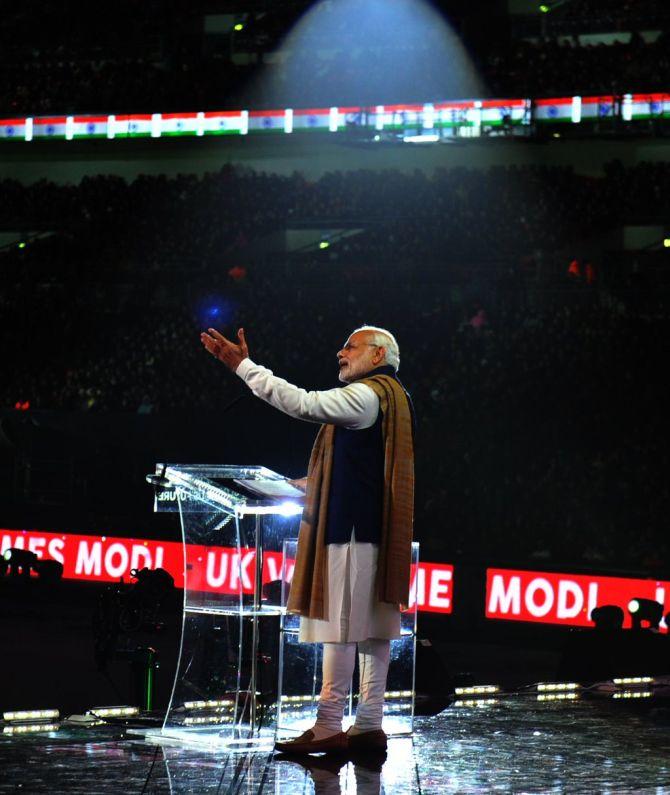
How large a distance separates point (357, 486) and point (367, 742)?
97 centimetres

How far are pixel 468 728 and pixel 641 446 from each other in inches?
522

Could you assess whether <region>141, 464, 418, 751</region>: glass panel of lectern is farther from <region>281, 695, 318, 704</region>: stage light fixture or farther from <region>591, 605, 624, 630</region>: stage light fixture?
<region>591, 605, 624, 630</region>: stage light fixture

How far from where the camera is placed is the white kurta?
4.87m

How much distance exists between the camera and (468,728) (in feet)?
19.2

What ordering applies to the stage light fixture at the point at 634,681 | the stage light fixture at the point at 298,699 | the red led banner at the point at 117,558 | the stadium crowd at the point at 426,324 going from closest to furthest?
the stage light fixture at the point at 298,699 → the stage light fixture at the point at 634,681 → the red led banner at the point at 117,558 → the stadium crowd at the point at 426,324

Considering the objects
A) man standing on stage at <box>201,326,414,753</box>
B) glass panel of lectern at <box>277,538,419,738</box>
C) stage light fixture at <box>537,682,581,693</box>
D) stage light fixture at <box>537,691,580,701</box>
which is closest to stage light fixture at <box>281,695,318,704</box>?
glass panel of lectern at <box>277,538,419,738</box>

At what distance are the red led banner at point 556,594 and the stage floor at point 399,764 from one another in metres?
7.63

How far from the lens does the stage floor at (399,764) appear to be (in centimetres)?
450

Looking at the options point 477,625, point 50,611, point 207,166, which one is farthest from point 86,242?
point 477,625

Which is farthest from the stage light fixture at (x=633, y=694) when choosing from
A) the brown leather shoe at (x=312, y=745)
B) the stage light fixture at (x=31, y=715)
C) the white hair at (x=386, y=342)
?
the stage light fixture at (x=31, y=715)

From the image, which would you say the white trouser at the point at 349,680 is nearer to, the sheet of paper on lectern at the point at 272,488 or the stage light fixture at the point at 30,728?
the sheet of paper on lectern at the point at 272,488

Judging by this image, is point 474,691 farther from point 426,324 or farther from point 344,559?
point 426,324

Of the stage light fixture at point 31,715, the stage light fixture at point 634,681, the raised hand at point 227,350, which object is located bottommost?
the stage light fixture at point 31,715

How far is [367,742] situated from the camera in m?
5.11
